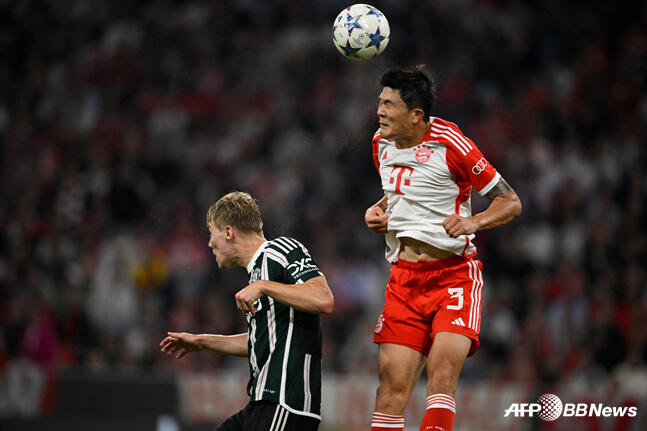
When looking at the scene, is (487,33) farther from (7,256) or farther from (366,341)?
(7,256)

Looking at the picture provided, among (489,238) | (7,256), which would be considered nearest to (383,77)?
(489,238)

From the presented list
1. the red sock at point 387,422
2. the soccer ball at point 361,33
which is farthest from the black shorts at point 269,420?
the soccer ball at point 361,33

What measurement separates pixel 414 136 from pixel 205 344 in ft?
5.92

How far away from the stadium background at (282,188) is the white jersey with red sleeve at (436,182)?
14.0ft

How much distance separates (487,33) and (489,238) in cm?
409

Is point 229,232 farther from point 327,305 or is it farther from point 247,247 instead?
point 327,305

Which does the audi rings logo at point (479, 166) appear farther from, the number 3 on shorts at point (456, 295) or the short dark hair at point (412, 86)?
the number 3 on shorts at point (456, 295)

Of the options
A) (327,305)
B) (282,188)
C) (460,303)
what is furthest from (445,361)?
(282,188)

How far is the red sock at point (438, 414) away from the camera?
5133 mm

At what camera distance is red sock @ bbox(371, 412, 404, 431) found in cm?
537

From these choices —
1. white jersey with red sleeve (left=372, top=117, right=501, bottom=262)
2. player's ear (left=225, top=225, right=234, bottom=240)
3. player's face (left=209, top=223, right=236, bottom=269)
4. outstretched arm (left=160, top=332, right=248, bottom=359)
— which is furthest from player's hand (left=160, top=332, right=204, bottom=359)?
white jersey with red sleeve (left=372, top=117, right=501, bottom=262)

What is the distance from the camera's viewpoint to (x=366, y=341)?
11.1 meters

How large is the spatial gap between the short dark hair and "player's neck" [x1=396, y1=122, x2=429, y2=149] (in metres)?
0.08

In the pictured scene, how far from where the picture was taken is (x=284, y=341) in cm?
477
